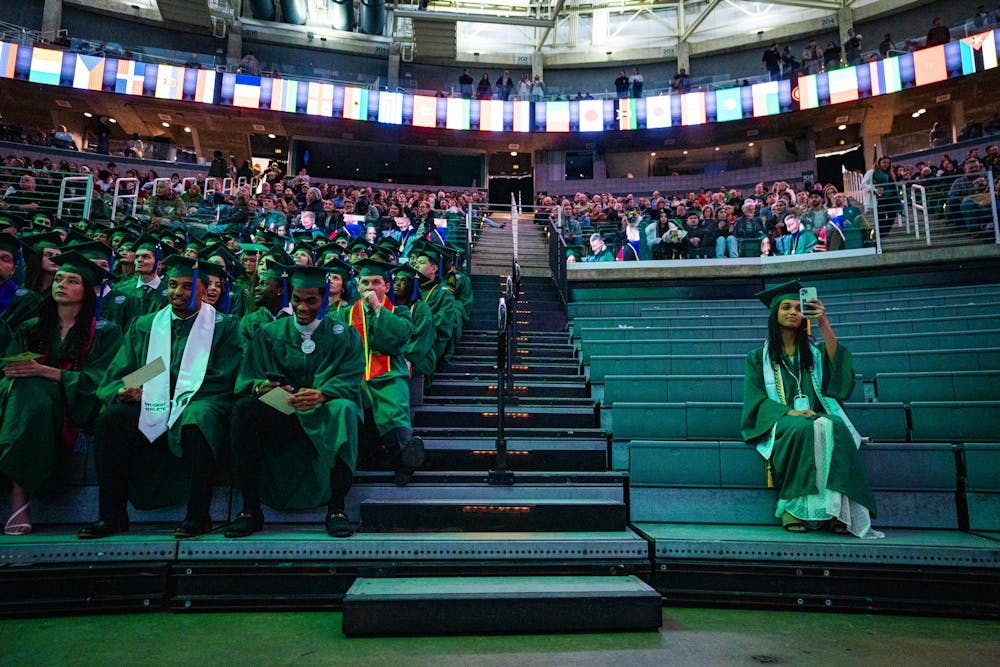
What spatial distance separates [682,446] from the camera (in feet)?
13.2

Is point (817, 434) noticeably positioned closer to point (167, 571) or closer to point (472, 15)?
point (167, 571)

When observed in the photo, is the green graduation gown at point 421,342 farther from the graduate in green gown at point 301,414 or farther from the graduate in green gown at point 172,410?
the graduate in green gown at point 172,410

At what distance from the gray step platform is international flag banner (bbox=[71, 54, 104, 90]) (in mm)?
23411

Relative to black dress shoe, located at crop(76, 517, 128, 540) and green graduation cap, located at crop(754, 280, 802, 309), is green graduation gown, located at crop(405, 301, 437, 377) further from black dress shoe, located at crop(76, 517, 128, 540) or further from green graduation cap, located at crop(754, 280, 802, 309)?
green graduation cap, located at crop(754, 280, 802, 309)

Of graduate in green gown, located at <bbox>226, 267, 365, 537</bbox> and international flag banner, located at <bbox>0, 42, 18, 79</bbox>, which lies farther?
international flag banner, located at <bbox>0, 42, 18, 79</bbox>

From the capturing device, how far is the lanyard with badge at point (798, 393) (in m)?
3.86

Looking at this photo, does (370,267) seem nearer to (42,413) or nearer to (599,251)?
(42,413)

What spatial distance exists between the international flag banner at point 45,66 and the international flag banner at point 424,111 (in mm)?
11745

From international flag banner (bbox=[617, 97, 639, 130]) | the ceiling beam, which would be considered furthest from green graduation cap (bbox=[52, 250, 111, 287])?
the ceiling beam

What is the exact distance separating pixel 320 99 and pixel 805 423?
72.3 ft

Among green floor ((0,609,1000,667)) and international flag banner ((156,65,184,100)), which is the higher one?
international flag banner ((156,65,184,100))

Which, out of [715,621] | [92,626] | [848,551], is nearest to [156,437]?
[92,626]

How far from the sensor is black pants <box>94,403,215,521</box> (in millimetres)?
3330

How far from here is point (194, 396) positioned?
3621mm
